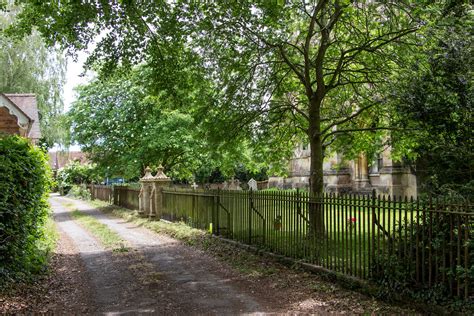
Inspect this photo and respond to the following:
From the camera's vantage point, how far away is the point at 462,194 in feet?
20.9

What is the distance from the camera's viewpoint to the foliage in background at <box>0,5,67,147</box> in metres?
27.3

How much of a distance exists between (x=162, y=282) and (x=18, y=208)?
9.57 feet

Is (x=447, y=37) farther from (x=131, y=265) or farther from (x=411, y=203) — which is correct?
(x=131, y=265)

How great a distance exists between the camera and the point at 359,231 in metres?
7.65

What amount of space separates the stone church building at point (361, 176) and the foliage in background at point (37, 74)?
16.5m

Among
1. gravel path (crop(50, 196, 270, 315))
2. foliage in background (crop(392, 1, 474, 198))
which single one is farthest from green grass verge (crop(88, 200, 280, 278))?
foliage in background (crop(392, 1, 474, 198))

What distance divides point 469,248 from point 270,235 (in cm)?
543

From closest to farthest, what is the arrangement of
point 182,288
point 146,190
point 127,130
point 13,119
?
point 182,288 < point 13,119 < point 146,190 < point 127,130

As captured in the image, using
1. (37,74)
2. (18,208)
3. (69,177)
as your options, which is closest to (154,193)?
(18,208)

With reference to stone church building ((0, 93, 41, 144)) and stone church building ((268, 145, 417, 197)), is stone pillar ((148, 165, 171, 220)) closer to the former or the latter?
stone church building ((0, 93, 41, 144))

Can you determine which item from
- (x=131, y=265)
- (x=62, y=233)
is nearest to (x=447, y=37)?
(x=131, y=265)

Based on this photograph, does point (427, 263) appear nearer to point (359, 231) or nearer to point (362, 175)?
point (359, 231)

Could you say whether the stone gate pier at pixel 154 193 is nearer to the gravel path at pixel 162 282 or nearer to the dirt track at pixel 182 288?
the gravel path at pixel 162 282

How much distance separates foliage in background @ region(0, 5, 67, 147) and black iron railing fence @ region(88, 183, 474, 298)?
18543 mm
